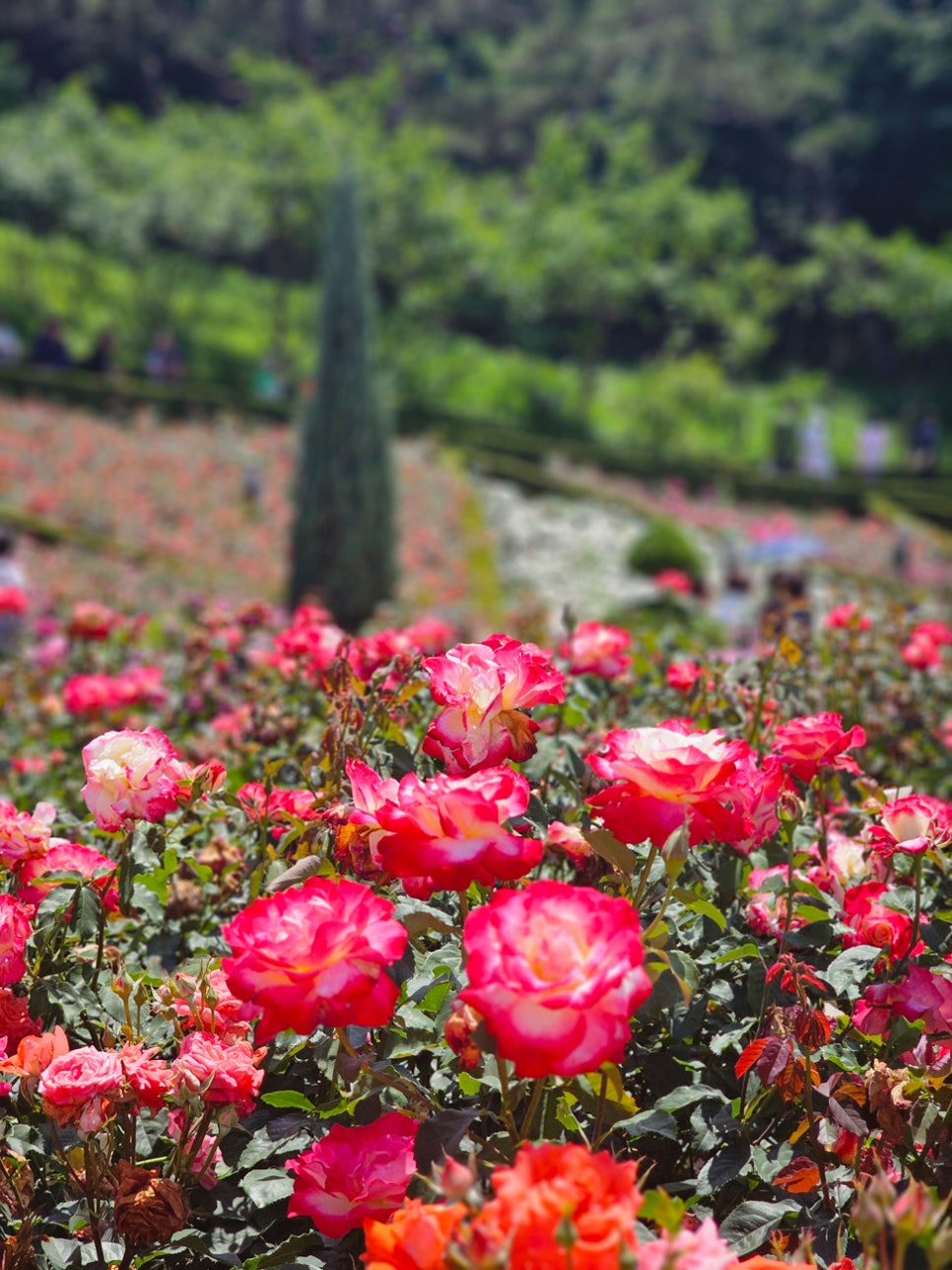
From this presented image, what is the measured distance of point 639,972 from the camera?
869mm

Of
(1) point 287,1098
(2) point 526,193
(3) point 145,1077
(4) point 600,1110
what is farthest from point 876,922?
(2) point 526,193

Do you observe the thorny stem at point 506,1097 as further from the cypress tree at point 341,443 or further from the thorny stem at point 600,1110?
the cypress tree at point 341,443

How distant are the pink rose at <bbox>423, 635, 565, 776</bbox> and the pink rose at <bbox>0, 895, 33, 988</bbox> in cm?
46

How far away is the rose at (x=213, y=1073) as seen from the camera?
1.05m

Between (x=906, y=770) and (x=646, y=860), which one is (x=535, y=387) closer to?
(x=906, y=770)

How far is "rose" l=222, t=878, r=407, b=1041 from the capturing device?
3.06 ft

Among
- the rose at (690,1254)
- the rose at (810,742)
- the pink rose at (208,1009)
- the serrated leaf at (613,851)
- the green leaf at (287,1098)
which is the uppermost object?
the rose at (810,742)

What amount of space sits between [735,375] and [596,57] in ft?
51.6

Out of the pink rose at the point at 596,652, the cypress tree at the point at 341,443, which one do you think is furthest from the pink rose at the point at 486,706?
the cypress tree at the point at 341,443

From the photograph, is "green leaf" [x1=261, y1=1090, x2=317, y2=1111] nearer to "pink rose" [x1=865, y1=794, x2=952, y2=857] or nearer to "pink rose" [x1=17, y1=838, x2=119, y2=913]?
"pink rose" [x1=17, y1=838, x2=119, y2=913]

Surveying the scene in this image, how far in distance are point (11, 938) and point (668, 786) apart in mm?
699

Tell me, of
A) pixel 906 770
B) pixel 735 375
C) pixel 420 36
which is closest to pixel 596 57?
pixel 420 36

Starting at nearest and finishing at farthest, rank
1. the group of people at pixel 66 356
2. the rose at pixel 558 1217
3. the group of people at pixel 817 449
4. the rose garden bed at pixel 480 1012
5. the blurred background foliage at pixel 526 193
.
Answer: the rose at pixel 558 1217 → the rose garden bed at pixel 480 1012 → the group of people at pixel 66 356 → the group of people at pixel 817 449 → the blurred background foliage at pixel 526 193

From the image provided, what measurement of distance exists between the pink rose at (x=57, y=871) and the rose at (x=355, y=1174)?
466mm
